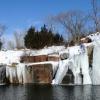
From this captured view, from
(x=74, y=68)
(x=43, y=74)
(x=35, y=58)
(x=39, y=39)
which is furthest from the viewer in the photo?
(x=39, y=39)

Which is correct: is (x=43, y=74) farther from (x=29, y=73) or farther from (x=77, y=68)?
(x=77, y=68)

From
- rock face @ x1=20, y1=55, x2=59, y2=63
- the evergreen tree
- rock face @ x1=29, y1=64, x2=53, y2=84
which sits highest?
the evergreen tree

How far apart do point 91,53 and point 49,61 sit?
6936 mm

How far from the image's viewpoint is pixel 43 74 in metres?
54.8

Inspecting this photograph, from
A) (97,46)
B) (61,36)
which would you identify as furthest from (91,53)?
(61,36)

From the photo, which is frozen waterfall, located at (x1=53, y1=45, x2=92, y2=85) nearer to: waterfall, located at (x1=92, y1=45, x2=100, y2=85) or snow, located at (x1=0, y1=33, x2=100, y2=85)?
snow, located at (x1=0, y1=33, x2=100, y2=85)

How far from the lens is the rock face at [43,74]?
5459 centimetres

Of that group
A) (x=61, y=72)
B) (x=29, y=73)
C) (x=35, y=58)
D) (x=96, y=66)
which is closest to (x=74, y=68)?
(x=61, y=72)

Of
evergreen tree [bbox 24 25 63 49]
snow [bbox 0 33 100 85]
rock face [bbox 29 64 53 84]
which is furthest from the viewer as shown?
evergreen tree [bbox 24 25 63 49]

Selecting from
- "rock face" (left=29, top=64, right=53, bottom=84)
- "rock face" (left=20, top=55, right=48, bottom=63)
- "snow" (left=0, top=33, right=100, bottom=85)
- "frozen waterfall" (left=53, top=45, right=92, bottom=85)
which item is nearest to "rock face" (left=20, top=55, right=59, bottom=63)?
"rock face" (left=20, top=55, right=48, bottom=63)

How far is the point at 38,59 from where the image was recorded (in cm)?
5881

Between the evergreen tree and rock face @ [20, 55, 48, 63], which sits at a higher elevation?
the evergreen tree

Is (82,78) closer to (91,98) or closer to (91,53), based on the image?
(91,53)

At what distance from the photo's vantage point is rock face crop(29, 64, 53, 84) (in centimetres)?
5459
